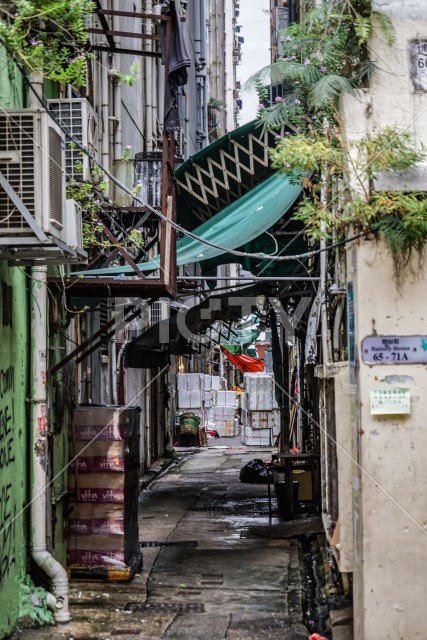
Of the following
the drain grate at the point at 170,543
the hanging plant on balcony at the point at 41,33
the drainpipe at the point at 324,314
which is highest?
the hanging plant on balcony at the point at 41,33

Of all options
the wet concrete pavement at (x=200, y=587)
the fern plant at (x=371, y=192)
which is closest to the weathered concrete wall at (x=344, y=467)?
the wet concrete pavement at (x=200, y=587)

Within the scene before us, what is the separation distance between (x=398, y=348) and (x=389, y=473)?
95 centimetres

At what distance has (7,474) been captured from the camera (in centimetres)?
801

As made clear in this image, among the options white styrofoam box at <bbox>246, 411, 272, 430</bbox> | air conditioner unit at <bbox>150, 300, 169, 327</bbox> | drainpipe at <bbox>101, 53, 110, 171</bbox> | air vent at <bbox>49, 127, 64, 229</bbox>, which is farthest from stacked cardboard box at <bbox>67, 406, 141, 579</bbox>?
white styrofoam box at <bbox>246, 411, 272, 430</bbox>

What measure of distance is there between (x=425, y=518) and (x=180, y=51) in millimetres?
5350

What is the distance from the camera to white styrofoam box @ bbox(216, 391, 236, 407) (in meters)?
41.2

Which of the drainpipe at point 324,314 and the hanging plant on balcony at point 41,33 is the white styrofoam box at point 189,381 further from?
the hanging plant on balcony at point 41,33

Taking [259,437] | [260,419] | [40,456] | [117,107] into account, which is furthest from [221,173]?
[259,437]

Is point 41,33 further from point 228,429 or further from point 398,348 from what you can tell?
point 228,429

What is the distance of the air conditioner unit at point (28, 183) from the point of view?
676cm

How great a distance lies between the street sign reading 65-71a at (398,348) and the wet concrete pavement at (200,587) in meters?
3.04

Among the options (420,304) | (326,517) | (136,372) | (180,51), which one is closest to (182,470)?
(136,372)

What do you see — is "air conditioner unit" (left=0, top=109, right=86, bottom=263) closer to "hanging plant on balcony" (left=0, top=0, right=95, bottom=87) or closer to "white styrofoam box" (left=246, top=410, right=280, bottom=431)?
"hanging plant on balcony" (left=0, top=0, right=95, bottom=87)

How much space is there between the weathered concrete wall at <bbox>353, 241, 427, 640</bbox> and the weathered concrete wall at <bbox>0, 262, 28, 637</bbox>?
9.79 ft
